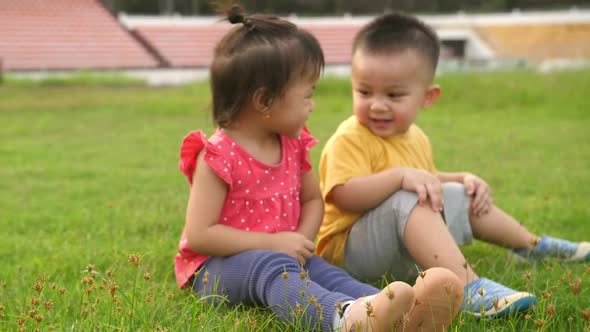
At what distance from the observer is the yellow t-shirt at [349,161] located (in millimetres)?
2061

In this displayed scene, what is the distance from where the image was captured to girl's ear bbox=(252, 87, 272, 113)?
6.10ft

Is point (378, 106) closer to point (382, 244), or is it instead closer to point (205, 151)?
point (382, 244)

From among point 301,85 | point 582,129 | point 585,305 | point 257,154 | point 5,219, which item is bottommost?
point 582,129

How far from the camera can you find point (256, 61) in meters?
1.84

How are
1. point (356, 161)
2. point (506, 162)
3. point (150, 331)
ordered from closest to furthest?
point (150, 331), point (356, 161), point (506, 162)

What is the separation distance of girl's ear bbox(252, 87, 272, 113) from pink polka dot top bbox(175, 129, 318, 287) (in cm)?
12

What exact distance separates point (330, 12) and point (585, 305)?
29.0 m

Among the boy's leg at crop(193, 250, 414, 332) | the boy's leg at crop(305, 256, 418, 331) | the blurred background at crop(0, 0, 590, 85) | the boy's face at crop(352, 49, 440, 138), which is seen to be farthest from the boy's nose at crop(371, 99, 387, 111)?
the blurred background at crop(0, 0, 590, 85)

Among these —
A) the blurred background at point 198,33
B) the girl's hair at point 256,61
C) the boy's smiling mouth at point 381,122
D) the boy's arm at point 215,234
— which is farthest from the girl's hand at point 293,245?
the blurred background at point 198,33

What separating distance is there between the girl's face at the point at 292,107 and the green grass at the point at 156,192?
218mm

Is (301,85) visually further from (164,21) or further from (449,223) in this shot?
(164,21)

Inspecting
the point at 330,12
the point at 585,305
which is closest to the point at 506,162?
the point at 585,305

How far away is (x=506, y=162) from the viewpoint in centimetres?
465

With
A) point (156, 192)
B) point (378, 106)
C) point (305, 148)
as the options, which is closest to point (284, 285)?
point (305, 148)
